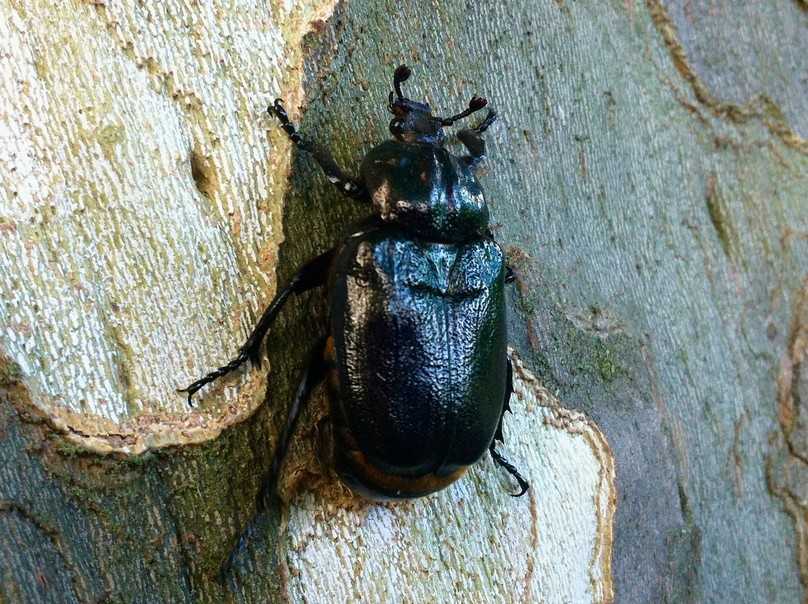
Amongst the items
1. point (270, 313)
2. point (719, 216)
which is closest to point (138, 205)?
point (270, 313)

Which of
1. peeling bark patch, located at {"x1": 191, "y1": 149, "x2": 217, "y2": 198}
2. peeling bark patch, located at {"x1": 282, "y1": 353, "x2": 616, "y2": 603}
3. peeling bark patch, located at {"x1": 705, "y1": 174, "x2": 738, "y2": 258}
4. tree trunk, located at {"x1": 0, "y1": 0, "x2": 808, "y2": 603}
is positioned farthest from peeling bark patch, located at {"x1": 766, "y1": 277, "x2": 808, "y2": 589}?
peeling bark patch, located at {"x1": 191, "y1": 149, "x2": 217, "y2": 198}

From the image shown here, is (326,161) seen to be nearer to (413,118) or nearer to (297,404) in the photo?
(413,118)

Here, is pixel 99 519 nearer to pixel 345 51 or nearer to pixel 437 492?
pixel 437 492

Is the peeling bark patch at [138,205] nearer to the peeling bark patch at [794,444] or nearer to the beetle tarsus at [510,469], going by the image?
the beetle tarsus at [510,469]

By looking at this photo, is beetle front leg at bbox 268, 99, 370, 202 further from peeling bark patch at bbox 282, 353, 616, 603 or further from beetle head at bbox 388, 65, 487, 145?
peeling bark patch at bbox 282, 353, 616, 603

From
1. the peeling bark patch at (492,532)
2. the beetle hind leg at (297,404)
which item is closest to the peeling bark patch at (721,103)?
the peeling bark patch at (492,532)
